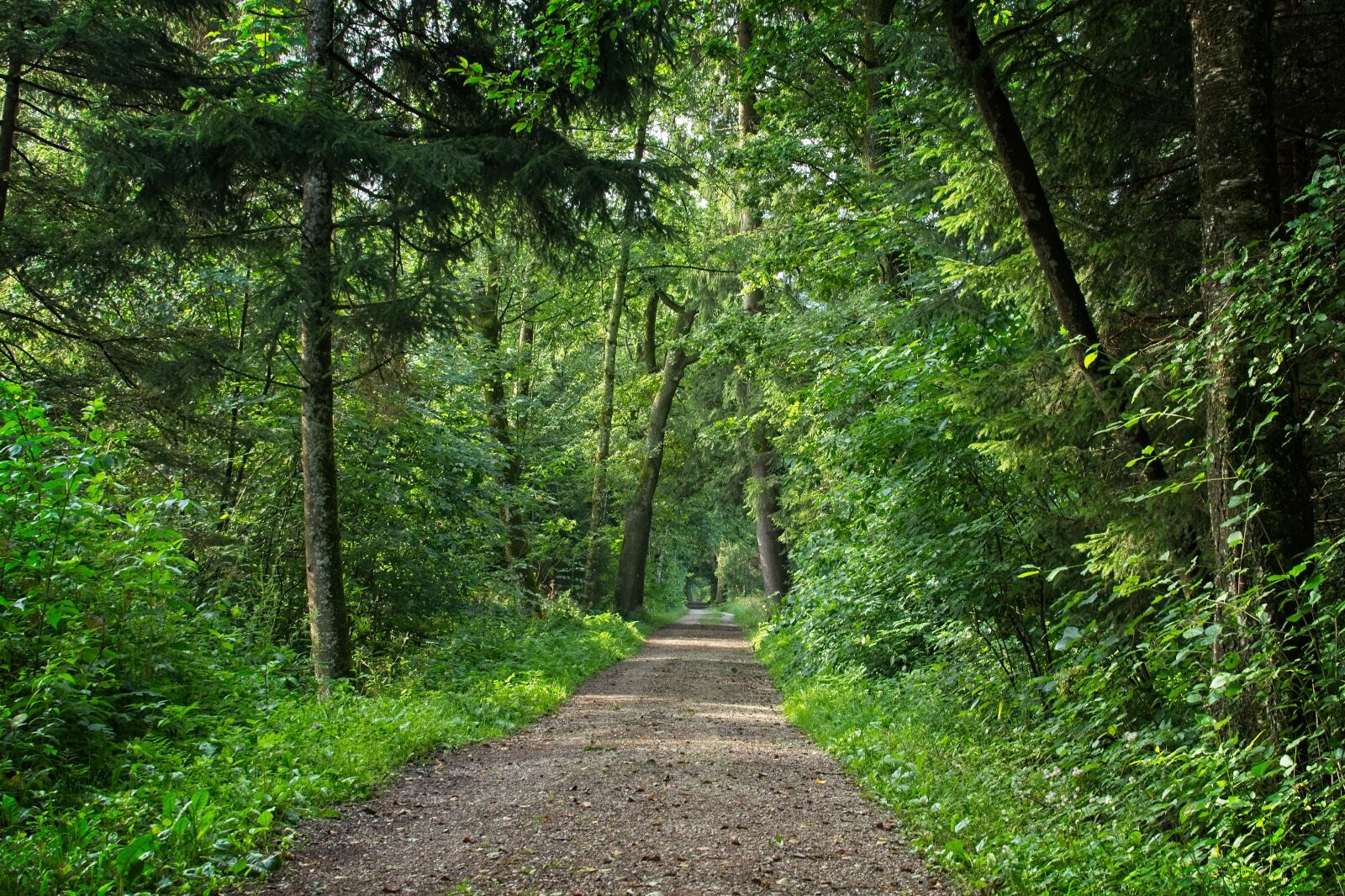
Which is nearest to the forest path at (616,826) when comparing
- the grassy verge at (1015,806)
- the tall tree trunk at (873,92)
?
the grassy verge at (1015,806)

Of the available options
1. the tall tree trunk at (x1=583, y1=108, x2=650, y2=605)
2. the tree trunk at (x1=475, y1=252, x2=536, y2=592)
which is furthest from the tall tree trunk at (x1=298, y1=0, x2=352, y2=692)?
the tall tree trunk at (x1=583, y1=108, x2=650, y2=605)

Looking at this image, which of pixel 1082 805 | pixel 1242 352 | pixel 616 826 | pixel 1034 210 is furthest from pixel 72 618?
pixel 1242 352

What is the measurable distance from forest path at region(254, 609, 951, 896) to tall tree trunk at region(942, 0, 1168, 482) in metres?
2.93

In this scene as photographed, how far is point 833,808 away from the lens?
18.4 feet

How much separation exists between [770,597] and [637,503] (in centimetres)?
450

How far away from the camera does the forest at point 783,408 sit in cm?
373

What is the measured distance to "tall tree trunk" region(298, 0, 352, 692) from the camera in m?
8.21

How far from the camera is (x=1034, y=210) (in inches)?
196

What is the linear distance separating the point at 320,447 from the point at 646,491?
14564 mm

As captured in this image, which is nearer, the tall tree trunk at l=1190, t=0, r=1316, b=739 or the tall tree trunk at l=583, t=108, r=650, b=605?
the tall tree trunk at l=1190, t=0, r=1316, b=739

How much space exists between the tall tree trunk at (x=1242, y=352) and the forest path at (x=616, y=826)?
2.09 metres

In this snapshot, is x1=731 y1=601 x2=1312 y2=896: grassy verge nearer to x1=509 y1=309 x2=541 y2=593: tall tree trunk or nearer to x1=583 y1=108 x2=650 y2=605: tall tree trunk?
x1=509 y1=309 x2=541 y2=593: tall tree trunk

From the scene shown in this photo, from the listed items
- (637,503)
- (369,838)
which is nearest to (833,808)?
(369,838)

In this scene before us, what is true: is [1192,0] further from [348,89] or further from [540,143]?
[348,89]
